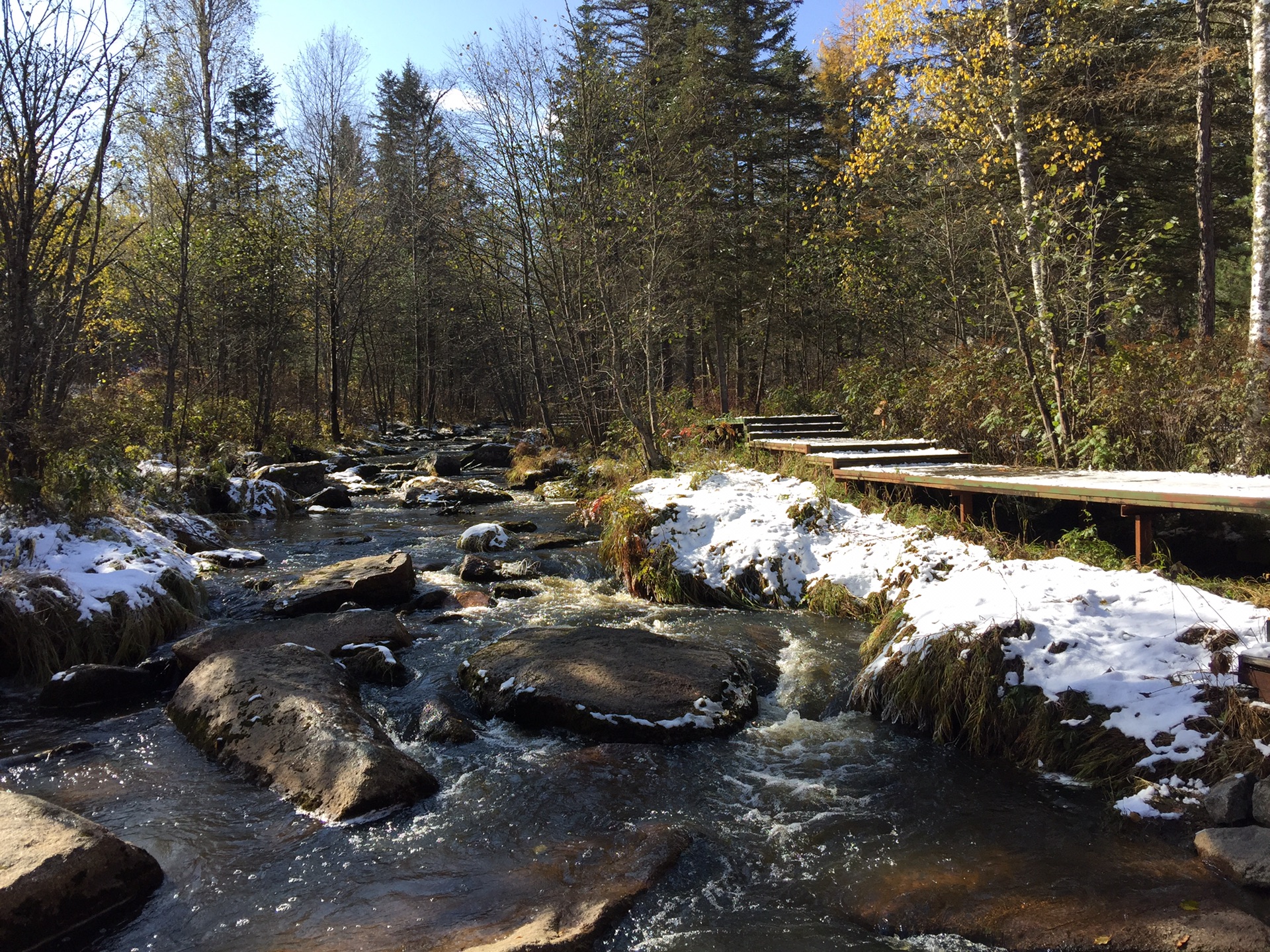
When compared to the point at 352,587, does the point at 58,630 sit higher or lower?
higher

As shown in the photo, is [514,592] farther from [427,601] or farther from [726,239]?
[726,239]

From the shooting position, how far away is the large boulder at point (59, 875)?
305 centimetres

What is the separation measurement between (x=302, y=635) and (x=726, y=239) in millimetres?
13820

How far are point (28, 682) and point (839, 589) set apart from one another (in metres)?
7.24

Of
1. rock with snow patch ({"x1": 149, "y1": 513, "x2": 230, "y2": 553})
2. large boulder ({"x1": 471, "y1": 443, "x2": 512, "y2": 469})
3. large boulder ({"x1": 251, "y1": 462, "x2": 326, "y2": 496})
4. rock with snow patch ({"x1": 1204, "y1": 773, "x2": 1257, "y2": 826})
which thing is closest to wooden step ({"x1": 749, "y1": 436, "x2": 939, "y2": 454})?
rock with snow patch ({"x1": 1204, "y1": 773, "x2": 1257, "y2": 826})

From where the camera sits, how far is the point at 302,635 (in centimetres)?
671

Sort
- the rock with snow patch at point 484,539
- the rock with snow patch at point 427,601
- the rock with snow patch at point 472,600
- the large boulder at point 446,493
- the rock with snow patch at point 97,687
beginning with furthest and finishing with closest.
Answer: the large boulder at point 446,493, the rock with snow patch at point 484,539, the rock with snow patch at point 472,600, the rock with snow patch at point 427,601, the rock with snow patch at point 97,687

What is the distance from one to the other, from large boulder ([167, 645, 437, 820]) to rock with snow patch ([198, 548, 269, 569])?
4.30 meters

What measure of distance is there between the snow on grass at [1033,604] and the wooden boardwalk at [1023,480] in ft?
1.93

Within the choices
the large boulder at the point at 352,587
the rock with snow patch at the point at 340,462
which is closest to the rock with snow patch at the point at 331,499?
the rock with snow patch at the point at 340,462

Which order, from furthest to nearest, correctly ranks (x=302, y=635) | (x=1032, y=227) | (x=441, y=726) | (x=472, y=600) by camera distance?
(x=1032, y=227) < (x=472, y=600) < (x=302, y=635) < (x=441, y=726)

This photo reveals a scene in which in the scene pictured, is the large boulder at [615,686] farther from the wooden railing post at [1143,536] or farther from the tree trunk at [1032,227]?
the tree trunk at [1032,227]

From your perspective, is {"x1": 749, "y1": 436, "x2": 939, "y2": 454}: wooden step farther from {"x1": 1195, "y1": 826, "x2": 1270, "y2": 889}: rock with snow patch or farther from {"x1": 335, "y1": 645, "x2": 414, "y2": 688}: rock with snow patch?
{"x1": 1195, "y1": 826, "x2": 1270, "y2": 889}: rock with snow patch

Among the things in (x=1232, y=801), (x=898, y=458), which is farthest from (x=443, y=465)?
(x=1232, y=801)
